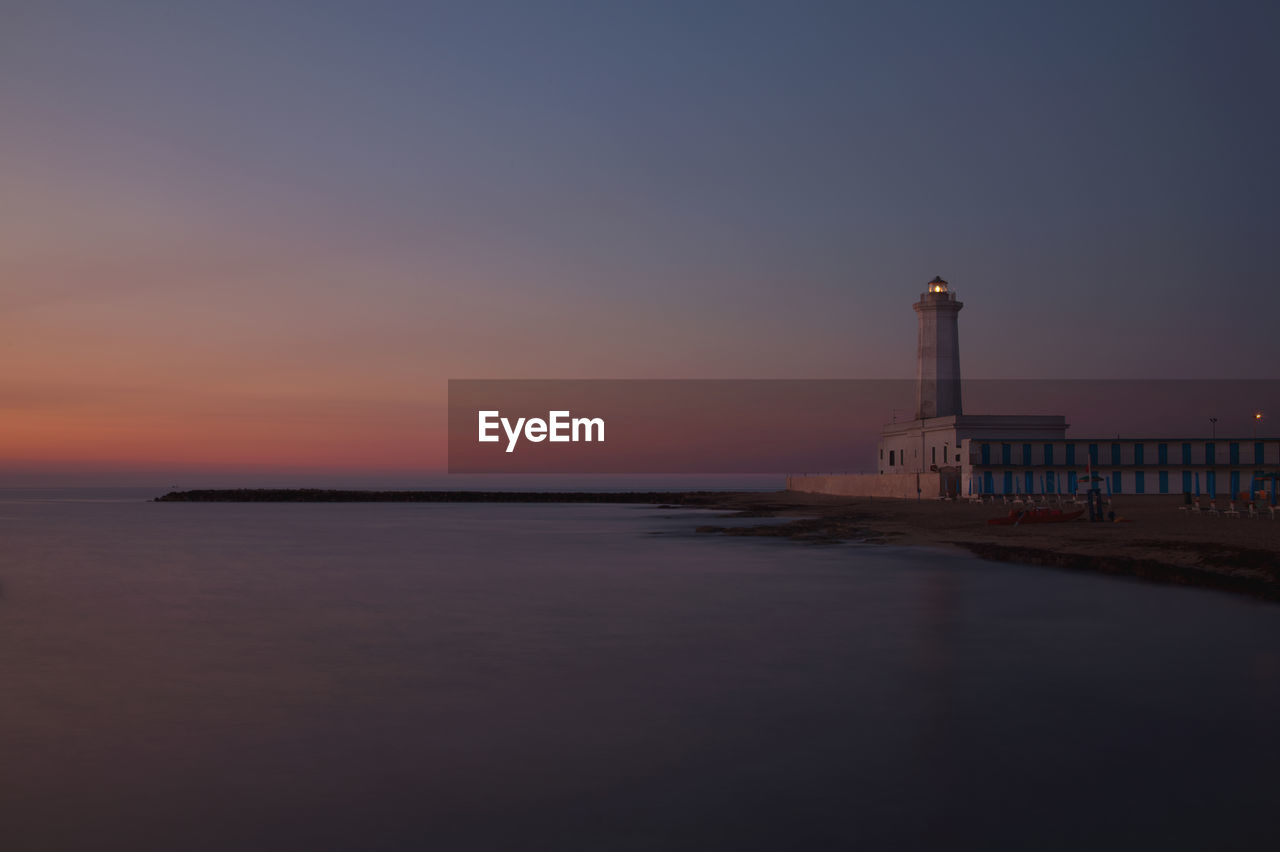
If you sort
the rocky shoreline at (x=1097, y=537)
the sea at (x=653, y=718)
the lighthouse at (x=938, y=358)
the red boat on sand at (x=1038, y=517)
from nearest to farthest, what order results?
the sea at (x=653, y=718) → the rocky shoreline at (x=1097, y=537) → the red boat on sand at (x=1038, y=517) → the lighthouse at (x=938, y=358)

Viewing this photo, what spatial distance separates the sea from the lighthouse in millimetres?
43384

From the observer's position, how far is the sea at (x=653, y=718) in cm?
671

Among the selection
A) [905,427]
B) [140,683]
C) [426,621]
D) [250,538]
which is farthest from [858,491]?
[140,683]

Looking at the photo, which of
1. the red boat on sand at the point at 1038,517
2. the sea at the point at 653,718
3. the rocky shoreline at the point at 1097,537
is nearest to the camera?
the sea at the point at 653,718

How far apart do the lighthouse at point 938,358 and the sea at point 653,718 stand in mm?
43384

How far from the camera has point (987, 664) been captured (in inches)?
483

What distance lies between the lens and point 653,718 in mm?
9820

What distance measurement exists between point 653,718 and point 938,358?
189ft

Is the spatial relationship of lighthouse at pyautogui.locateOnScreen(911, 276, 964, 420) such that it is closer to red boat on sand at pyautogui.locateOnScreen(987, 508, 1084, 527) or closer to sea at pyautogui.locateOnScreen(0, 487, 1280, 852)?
red boat on sand at pyautogui.locateOnScreen(987, 508, 1084, 527)

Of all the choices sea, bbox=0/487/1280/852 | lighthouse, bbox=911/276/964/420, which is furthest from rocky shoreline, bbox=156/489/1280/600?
lighthouse, bbox=911/276/964/420

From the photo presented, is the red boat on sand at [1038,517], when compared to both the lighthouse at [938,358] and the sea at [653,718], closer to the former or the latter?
the sea at [653,718]

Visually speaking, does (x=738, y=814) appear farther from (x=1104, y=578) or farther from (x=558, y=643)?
(x=1104, y=578)

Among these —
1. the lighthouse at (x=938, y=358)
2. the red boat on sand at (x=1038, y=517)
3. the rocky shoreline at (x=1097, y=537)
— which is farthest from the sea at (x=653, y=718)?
the lighthouse at (x=938, y=358)

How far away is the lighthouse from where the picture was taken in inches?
2482
